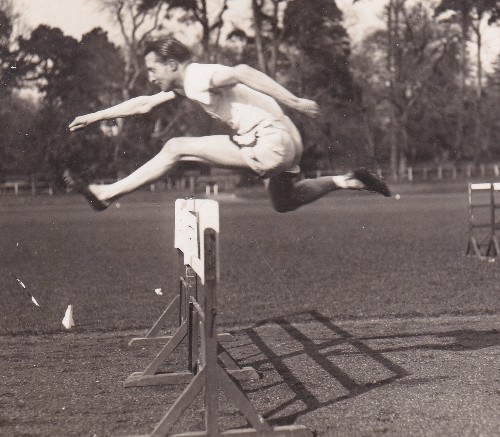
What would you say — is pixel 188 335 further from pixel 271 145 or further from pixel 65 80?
pixel 271 145

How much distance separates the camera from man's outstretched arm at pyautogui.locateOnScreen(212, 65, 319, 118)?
440 cm

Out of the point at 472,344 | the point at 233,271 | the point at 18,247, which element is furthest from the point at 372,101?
the point at 18,247

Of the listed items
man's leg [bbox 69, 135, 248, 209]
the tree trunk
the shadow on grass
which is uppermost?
the tree trunk

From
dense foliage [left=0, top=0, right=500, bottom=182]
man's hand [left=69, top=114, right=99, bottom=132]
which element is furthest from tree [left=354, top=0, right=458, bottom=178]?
man's hand [left=69, top=114, right=99, bottom=132]

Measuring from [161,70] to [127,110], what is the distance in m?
0.53

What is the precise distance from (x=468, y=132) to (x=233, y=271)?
29.6 metres

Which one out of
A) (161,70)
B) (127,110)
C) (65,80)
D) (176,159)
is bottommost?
(176,159)

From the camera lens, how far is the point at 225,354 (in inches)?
306

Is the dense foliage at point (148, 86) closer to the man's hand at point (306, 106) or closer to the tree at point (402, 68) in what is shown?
the tree at point (402, 68)

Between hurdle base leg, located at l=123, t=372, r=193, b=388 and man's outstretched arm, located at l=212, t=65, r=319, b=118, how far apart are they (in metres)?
3.97

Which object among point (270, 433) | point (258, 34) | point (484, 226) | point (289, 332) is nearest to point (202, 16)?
point (258, 34)

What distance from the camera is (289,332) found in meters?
10.2

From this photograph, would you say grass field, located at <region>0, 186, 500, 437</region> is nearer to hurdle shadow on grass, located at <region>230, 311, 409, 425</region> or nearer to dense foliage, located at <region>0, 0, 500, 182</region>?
hurdle shadow on grass, located at <region>230, 311, 409, 425</region>

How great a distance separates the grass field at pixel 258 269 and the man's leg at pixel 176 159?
20.5 ft
